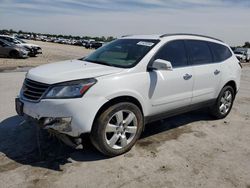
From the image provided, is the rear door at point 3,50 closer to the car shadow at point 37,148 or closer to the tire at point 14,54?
the tire at point 14,54

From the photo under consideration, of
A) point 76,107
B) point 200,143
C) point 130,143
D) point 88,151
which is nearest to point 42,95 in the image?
point 76,107

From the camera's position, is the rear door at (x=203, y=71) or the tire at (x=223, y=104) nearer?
the rear door at (x=203, y=71)

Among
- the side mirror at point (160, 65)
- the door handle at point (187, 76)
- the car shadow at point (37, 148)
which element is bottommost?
the car shadow at point (37, 148)

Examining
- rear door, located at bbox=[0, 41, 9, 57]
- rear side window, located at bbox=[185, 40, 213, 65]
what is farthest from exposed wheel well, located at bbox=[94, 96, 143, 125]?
rear door, located at bbox=[0, 41, 9, 57]

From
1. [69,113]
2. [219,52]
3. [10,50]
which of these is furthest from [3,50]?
[69,113]

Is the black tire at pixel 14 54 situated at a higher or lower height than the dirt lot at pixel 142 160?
lower

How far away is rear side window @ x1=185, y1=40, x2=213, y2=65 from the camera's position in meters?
5.02

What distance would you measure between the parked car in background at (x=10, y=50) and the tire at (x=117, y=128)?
57.7 feet

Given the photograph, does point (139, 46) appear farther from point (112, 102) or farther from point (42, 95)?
point (42, 95)

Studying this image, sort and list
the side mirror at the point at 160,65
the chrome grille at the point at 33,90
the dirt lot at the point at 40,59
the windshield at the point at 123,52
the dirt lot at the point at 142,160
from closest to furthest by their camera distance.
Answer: the dirt lot at the point at 142,160 → the chrome grille at the point at 33,90 → the side mirror at the point at 160,65 → the windshield at the point at 123,52 → the dirt lot at the point at 40,59

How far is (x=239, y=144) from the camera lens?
4.70 meters

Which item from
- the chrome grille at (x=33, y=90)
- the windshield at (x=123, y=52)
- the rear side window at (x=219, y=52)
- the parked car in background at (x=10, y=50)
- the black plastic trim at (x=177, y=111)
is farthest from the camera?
the parked car in background at (x=10, y=50)

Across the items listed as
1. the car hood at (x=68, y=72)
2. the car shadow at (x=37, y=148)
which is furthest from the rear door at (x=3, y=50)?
the car hood at (x=68, y=72)

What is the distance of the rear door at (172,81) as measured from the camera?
14.1 feet
